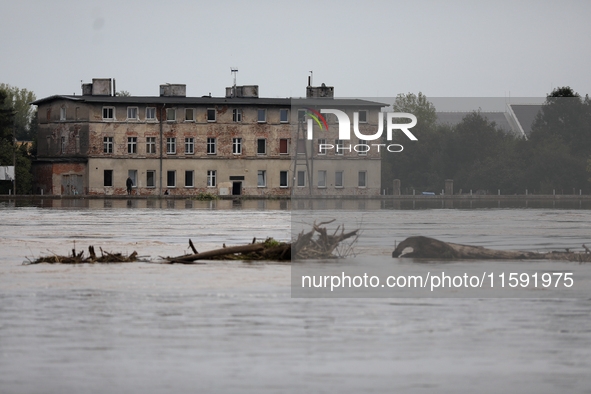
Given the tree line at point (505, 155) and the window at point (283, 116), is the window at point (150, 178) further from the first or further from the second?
the tree line at point (505, 155)

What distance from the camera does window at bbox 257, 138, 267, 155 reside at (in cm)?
8556

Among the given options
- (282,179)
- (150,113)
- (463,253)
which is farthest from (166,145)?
(463,253)

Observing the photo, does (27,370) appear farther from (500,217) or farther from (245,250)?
(500,217)

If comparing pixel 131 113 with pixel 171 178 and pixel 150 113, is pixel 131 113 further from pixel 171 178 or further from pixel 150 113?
pixel 171 178

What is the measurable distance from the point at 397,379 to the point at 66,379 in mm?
2742

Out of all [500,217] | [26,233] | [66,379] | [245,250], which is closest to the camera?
[66,379]

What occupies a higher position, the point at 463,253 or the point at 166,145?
the point at 166,145

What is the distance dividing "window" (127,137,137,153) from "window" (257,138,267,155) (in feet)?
38.4

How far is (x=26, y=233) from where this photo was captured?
86.3ft

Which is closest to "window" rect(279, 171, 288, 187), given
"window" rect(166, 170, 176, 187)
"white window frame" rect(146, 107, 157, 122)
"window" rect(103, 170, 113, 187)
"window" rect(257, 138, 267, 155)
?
"window" rect(257, 138, 267, 155)

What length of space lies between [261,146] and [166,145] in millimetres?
9097

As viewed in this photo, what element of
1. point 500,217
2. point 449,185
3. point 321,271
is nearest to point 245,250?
point 321,271

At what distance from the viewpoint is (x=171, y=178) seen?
84.1 m

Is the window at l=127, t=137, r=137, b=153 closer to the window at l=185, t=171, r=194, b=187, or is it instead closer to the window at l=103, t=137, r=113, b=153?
the window at l=103, t=137, r=113, b=153
